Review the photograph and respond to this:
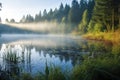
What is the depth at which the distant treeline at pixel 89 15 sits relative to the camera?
39500 millimetres

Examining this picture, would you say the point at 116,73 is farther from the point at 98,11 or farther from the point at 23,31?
the point at 23,31

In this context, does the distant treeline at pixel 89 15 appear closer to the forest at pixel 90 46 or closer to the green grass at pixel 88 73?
the forest at pixel 90 46

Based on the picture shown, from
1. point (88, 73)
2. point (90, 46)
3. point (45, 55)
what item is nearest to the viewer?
point (88, 73)

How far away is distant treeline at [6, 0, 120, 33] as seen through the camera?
39.5 m

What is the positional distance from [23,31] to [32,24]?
23.7 feet

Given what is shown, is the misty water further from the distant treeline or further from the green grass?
the distant treeline

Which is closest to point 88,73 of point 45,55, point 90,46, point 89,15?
point 45,55

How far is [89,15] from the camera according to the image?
79.7 meters

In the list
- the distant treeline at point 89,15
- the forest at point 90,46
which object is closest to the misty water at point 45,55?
the forest at point 90,46

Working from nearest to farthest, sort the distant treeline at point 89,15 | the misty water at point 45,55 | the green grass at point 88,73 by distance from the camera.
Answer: the green grass at point 88,73 → the misty water at point 45,55 → the distant treeline at point 89,15

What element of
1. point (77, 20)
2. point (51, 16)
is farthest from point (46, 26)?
point (77, 20)

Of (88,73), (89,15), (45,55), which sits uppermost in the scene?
(89,15)

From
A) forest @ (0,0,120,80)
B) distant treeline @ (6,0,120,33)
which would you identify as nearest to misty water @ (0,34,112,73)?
forest @ (0,0,120,80)

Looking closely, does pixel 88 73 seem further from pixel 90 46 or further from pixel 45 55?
pixel 90 46
